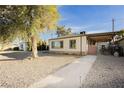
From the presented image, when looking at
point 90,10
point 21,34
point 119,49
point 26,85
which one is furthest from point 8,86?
point 119,49

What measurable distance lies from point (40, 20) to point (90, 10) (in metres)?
3.41

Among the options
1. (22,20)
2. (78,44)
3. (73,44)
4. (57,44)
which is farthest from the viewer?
(57,44)

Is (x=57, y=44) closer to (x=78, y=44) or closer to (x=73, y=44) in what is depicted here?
(x=73, y=44)

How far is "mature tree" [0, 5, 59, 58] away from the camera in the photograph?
38.2 feet

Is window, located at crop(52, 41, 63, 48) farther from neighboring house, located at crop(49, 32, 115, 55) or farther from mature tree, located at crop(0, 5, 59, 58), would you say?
mature tree, located at crop(0, 5, 59, 58)

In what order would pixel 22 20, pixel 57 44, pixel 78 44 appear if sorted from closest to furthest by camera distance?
pixel 22 20
pixel 78 44
pixel 57 44

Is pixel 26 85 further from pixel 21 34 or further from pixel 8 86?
pixel 21 34

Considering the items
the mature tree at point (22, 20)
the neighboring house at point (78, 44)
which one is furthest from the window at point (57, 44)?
the mature tree at point (22, 20)

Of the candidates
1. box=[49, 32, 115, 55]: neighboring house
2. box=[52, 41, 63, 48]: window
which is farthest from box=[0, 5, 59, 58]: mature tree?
box=[52, 41, 63, 48]: window

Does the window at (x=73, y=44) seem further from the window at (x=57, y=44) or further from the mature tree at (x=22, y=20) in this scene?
the mature tree at (x=22, y=20)

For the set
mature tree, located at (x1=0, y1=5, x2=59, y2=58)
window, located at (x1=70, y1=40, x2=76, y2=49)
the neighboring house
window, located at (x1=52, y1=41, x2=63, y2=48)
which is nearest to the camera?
mature tree, located at (x1=0, y1=5, x2=59, y2=58)

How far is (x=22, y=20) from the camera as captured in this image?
1164 cm

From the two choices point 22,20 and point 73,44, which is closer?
point 22,20

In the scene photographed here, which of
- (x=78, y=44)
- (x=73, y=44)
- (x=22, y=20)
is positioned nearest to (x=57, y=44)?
(x=73, y=44)
